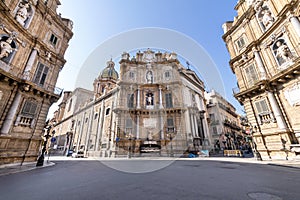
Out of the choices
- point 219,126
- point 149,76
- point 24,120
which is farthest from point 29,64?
point 219,126

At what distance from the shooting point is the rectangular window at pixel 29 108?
10.9m

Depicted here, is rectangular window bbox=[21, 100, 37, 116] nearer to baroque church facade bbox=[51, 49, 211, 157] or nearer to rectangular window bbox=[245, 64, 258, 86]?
baroque church facade bbox=[51, 49, 211, 157]

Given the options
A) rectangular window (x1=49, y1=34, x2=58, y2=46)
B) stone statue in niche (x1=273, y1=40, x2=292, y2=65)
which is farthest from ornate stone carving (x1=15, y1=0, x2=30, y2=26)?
stone statue in niche (x1=273, y1=40, x2=292, y2=65)

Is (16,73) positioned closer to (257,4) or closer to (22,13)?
(22,13)

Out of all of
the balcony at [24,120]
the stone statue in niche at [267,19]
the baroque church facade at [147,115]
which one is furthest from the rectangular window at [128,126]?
the stone statue in niche at [267,19]

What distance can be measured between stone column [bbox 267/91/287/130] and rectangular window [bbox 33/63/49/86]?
20.7 meters

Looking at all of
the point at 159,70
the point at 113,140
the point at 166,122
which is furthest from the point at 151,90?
the point at 113,140

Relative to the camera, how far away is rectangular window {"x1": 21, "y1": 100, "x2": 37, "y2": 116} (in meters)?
10.9

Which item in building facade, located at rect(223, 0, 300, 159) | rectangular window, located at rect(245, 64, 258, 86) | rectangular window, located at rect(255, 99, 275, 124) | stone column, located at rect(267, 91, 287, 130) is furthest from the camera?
rectangular window, located at rect(245, 64, 258, 86)

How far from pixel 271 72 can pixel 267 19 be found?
5.15 meters

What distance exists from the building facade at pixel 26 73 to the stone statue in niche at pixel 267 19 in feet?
69.4

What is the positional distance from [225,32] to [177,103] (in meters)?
12.0

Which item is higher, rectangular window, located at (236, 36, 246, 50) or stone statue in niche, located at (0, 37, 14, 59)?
rectangular window, located at (236, 36, 246, 50)

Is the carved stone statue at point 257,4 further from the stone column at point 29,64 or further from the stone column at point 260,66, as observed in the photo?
the stone column at point 29,64
